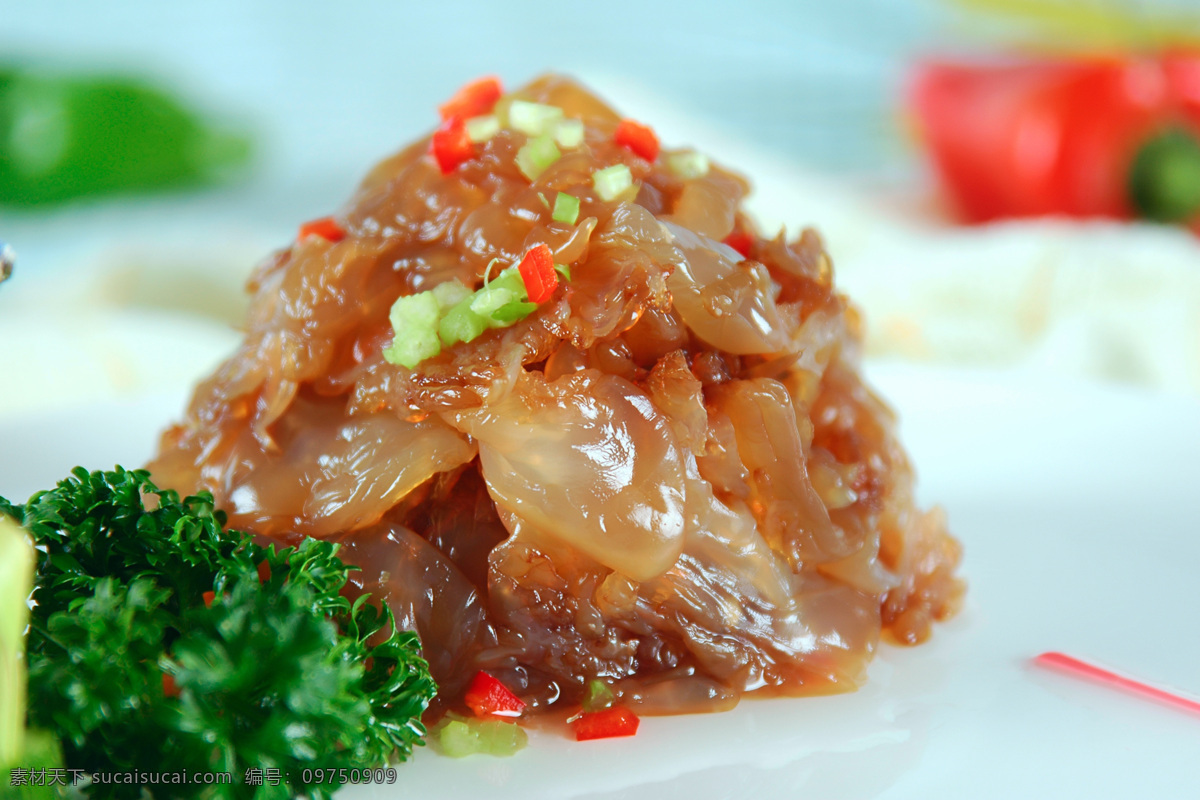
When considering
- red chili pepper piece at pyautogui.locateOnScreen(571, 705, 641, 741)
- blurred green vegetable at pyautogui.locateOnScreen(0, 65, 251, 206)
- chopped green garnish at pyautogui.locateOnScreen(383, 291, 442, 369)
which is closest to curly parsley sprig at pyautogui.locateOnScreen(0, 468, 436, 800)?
red chili pepper piece at pyautogui.locateOnScreen(571, 705, 641, 741)

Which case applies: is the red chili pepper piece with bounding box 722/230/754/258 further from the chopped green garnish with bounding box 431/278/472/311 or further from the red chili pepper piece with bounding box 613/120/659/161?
the chopped green garnish with bounding box 431/278/472/311

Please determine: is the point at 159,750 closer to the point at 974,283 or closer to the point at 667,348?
the point at 667,348

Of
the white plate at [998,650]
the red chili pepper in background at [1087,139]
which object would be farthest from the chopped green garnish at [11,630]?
the red chili pepper in background at [1087,139]

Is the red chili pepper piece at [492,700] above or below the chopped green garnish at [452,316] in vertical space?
below

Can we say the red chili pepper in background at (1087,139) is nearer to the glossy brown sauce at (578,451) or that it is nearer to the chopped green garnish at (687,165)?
the chopped green garnish at (687,165)

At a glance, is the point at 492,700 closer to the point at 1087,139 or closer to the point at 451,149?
the point at 451,149

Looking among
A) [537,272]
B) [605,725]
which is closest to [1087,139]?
[537,272]

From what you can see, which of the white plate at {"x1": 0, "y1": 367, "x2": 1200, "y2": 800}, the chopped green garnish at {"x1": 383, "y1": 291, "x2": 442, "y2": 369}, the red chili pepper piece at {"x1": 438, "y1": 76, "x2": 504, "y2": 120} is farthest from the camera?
the red chili pepper piece at {"x1": 438, "y1": 76, "x2": 504, "y2": 120}

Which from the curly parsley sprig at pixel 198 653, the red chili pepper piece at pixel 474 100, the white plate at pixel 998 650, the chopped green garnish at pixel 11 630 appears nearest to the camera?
the chopped green garnish at pixel 11 630
